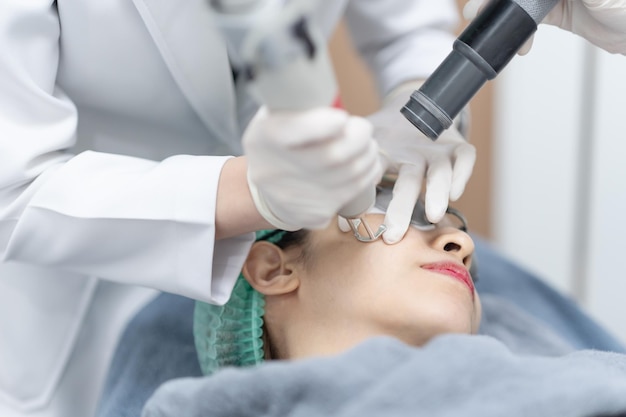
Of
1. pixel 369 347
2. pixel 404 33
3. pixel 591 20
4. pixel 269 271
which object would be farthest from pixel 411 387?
pixel 404 33

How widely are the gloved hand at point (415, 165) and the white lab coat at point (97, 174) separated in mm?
194

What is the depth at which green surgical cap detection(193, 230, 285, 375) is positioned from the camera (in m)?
0.99

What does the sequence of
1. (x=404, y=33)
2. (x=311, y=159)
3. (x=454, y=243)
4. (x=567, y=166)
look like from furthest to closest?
(x=567, y=166), (x=404, y=33), (x=454, y=243), (x=311, y=159)

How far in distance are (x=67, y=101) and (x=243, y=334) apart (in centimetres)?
39

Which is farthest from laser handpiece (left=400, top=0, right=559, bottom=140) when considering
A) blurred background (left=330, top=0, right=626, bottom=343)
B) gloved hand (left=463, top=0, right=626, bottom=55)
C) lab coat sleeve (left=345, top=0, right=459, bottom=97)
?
blurred background (left=330, top=0, right=626, bottom=343)

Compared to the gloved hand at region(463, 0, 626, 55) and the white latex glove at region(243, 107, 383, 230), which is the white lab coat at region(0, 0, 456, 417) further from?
the gloved hand at region(463, 0, 626, 55)

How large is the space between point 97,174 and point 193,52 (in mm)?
218

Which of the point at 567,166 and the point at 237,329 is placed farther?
the point at 567,166

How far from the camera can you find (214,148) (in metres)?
1.21

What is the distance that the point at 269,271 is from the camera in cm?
101

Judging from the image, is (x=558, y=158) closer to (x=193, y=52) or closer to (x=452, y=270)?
(x=452, y=270)

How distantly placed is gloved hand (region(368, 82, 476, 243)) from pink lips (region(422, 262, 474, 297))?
6 cm

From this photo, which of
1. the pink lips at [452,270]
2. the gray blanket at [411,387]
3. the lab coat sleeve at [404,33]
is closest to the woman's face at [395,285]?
the pink lips at [452,270]

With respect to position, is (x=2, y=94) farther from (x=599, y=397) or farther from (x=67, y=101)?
(x=599, y=397)
